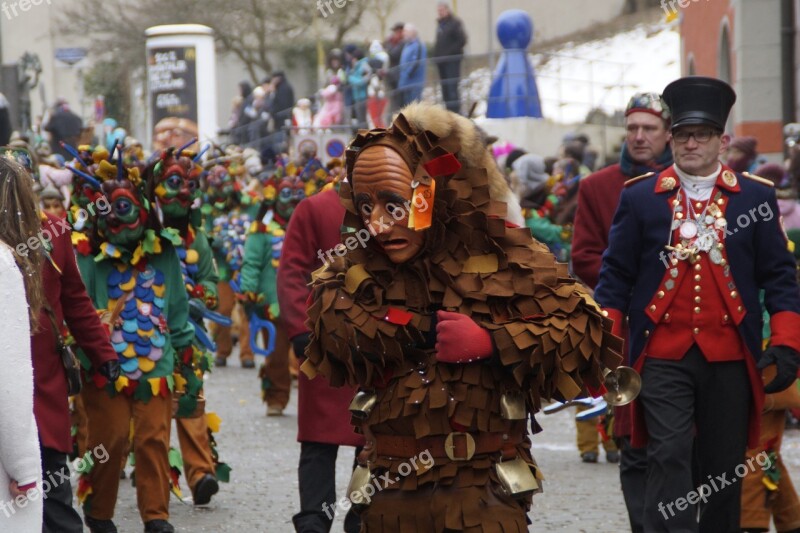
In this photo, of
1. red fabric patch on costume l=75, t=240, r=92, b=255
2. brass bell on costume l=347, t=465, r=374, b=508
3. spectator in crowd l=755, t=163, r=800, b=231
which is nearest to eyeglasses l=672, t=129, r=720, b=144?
brass bell on costume l=347, t=465, r=374, b=508

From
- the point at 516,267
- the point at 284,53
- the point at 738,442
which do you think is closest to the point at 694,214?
the point at 738,442

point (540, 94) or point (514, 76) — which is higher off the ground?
point (514, 76)

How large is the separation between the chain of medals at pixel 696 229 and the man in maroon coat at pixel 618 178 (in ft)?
3.18

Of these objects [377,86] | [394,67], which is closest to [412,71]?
[394,67]

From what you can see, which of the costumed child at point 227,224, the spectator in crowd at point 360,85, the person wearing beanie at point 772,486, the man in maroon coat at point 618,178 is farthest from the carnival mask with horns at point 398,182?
the spectator in crowd at point 360,85

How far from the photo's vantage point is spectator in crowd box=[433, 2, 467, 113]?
26656 millimetres

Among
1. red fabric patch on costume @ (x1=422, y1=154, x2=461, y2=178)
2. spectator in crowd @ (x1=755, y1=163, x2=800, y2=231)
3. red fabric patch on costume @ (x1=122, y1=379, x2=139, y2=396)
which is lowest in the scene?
red fabric patch on costume @ (x1=122, y1=379, x2=139, y2=396)

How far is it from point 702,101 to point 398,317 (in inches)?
90.4

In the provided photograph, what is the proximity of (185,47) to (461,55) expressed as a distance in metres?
4.83

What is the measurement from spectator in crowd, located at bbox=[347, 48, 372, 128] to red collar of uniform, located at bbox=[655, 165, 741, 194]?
2094 cm

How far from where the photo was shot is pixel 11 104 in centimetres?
2256

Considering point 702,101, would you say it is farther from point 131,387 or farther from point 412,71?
point 412,71

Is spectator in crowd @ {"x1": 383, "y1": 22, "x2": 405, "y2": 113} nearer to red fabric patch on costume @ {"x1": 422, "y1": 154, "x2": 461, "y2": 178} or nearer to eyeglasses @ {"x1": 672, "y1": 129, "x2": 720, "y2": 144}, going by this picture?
eyeglasses @ {"x1": 672, "y1": 129, "x2": 720, "y2": 144}

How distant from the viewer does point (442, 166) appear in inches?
190
